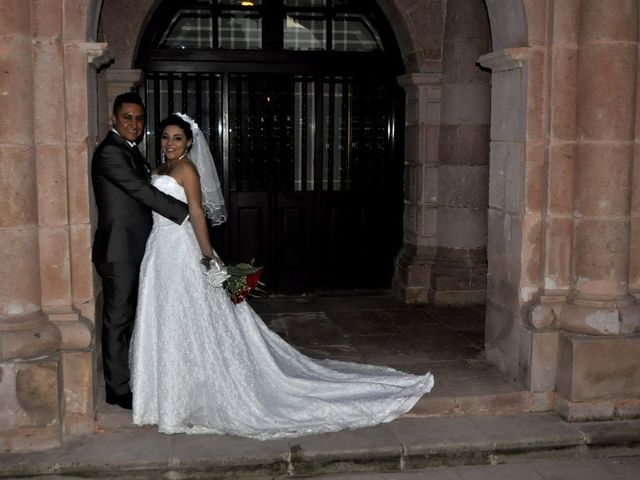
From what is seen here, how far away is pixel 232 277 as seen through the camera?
5.05 m

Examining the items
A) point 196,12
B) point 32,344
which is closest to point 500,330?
point 32,344

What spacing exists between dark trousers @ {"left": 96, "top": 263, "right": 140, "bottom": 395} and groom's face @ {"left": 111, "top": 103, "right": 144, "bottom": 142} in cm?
83

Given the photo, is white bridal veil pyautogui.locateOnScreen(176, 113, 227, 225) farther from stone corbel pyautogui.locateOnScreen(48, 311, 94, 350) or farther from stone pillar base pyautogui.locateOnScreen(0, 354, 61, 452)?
stone pillar base pyautogui.locateOnScreen(0, 354, 61, 452)

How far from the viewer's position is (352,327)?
7.27m

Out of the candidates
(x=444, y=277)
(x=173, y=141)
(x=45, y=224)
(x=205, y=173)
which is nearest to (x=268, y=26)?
(x=444, y=277)

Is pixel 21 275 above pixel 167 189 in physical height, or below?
below

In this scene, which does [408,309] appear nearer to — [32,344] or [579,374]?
[579,374]

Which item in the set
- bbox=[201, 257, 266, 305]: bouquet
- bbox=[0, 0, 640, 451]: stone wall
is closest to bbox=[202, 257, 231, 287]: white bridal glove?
bbox=[201, 257, 266, 305]: bouquet

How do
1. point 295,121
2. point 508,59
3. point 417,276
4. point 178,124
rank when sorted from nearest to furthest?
point 178,124 < point 508,59 < point 417,276 < point 295,121

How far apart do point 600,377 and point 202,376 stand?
2.59 meters

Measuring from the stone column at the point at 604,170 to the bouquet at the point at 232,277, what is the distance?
212 cm

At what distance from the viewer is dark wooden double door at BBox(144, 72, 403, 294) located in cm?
844

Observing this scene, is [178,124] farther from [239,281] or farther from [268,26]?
[268,26]

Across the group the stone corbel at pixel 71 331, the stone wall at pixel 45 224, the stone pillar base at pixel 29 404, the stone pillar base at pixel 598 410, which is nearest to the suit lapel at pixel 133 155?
the stone wall at pixel 45 224
